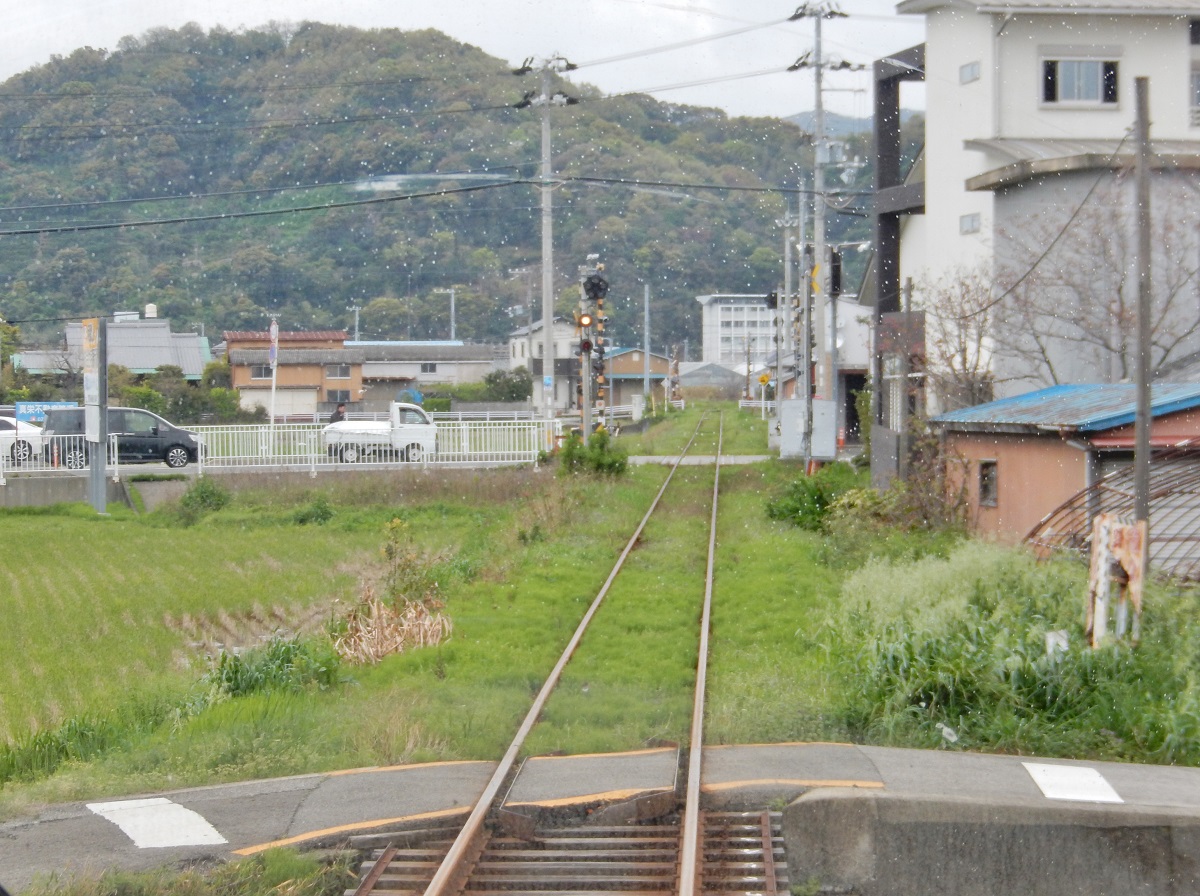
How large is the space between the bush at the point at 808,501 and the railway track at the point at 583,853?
13.0 meters

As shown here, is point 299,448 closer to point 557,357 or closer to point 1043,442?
point 1043,442

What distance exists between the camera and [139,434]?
28.1 metres

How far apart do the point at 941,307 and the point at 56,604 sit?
13.6 meters

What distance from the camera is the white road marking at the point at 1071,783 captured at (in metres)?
6.38

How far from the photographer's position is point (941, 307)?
66.0ft

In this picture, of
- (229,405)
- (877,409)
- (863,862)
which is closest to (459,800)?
(863,862)

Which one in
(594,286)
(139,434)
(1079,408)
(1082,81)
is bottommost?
(139,434)

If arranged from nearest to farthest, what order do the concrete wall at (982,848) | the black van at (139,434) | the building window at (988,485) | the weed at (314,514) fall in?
the concrete wall at (982,848), the building window at (988,485), the weed at (314,514), the black van at (139,434)

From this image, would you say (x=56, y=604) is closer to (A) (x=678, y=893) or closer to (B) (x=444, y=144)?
(A) (x=678, y=893)

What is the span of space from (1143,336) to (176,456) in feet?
78.2

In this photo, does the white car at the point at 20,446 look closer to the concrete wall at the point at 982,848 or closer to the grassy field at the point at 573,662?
the grassy field at the point at 573,662

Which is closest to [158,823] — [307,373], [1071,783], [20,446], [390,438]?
[1071,783]

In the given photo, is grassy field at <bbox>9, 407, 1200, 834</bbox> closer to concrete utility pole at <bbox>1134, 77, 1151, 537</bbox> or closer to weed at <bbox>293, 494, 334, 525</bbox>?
concrete utility pole at <bbox>1134, 77, 1151, 537</bbox>

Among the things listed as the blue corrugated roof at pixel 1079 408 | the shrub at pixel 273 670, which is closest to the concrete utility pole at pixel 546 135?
the blue corrugated roof at pixel 1079 408
